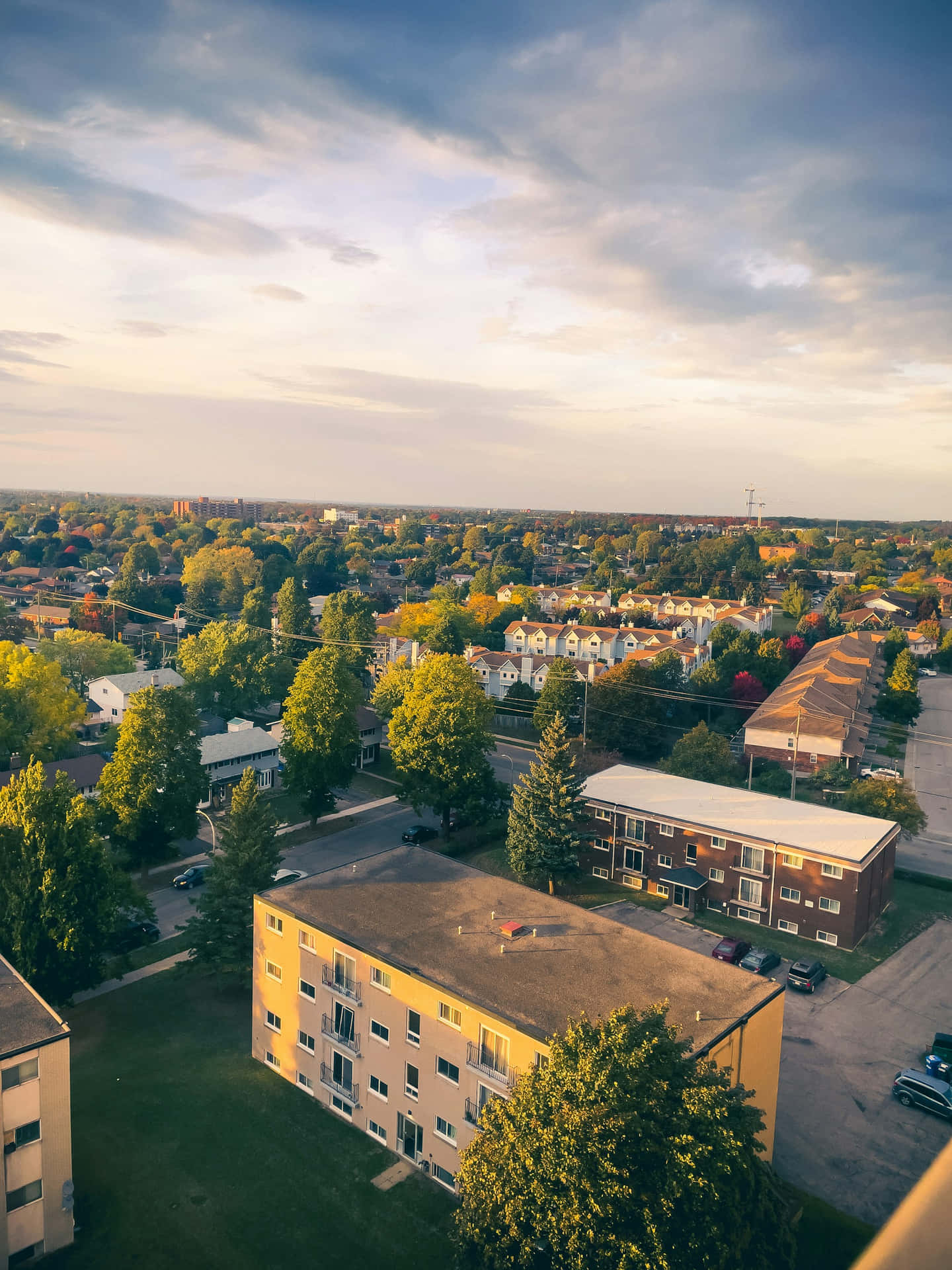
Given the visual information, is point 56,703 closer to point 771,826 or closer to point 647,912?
point 647,912

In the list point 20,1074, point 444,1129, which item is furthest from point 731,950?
point 20,1074

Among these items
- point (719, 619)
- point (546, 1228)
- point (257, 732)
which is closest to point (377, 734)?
point (257, 732)

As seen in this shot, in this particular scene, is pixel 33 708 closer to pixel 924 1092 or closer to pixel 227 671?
pixel 227 671

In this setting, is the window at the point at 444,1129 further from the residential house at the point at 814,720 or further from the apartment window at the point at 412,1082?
the residential house at the point at 814,720

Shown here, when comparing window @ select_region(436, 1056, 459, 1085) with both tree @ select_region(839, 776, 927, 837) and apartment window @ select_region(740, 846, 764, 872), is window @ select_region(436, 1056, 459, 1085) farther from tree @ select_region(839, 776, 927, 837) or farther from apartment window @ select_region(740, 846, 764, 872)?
tree @ select_region(839, 776, 927, 837)

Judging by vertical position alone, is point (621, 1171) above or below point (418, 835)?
above

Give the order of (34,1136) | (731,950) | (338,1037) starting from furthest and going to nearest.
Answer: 1. (731,950)
2. (338,1037)
3. (34,1136)

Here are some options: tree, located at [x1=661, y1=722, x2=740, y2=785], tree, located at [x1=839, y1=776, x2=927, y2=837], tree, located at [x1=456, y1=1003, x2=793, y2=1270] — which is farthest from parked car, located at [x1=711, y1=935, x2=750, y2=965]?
tree, located at [x1=456, y1=1003, x2=793, y2=1270]

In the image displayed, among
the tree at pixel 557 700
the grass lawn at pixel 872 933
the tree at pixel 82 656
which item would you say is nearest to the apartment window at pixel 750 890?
the grass lawn at pixel 872 933
